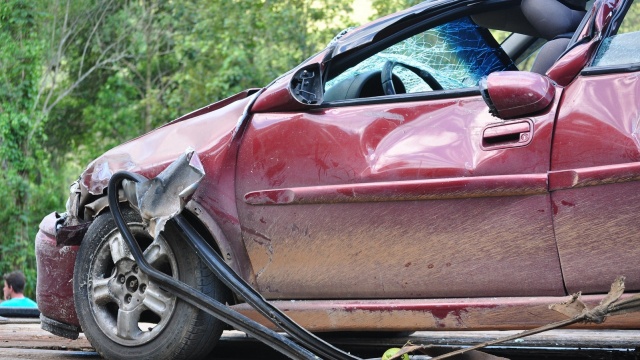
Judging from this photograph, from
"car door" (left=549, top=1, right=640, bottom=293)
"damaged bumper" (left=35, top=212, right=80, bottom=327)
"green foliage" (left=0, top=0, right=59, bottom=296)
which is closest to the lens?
"car door" (left=549, top=1, right=640, bottom=293)

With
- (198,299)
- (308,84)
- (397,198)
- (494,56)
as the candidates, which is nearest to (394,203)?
(397,198)

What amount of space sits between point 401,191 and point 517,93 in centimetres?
58

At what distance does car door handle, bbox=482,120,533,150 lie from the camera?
3.59m

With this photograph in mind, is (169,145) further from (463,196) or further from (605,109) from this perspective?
(605,109)

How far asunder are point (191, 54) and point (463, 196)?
64.8 feet

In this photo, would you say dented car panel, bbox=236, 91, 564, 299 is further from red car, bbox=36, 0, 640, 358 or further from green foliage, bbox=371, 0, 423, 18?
green foliage, bbox=371, 0, 423, 18

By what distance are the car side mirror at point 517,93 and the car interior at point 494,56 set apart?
509 mm

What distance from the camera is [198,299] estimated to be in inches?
163

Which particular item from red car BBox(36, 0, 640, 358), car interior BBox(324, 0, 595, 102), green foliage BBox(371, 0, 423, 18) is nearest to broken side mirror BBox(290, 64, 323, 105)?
red car BBox(36, 0, 640, 358)

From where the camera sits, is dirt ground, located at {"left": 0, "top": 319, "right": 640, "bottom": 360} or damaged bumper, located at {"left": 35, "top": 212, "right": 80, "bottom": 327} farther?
damaged bumper, located at {"left": 35, "top": 212, "right": 80, "bottom": 327}

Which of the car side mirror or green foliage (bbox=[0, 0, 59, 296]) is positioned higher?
the car side mirror

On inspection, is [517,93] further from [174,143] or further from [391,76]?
[174,143]

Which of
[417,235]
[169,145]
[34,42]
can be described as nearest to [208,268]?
[169,145]

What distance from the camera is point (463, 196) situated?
3.66m
